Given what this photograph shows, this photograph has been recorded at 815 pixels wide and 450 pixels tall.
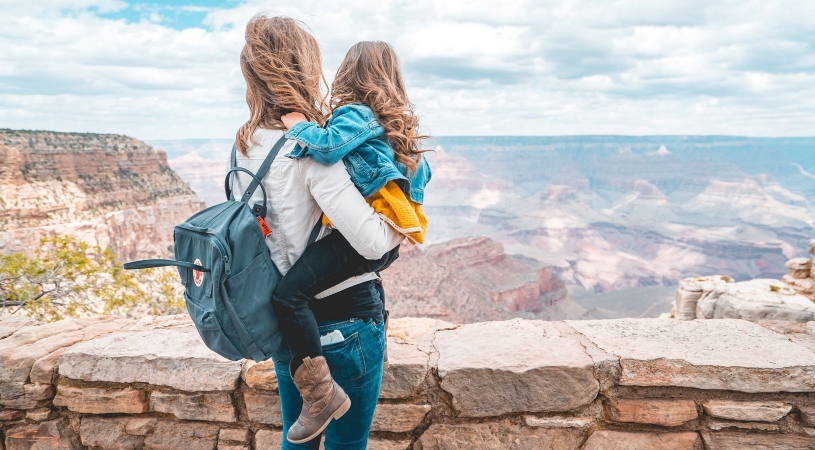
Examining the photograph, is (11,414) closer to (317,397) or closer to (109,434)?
(109,434)

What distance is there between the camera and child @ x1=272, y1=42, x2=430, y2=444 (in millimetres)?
1244

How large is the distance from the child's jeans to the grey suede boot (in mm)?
28

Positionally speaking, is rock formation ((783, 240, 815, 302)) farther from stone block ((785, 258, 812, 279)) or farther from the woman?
the woman

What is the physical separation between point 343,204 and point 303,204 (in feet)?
0.40

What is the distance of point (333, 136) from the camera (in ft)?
3.95

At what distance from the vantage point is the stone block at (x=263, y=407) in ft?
6.69

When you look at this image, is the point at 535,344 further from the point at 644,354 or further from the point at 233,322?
the point at 233,322

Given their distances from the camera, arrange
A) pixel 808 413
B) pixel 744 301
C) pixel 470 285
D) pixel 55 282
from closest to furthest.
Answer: pixel 808 413
pixel 55 282
pixel 744 301
pixel 470 285

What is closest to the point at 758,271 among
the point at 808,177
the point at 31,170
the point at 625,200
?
the point at 625,200

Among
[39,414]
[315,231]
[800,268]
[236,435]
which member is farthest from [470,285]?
[315,231]

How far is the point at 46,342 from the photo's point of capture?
Answer: 7.55 ft

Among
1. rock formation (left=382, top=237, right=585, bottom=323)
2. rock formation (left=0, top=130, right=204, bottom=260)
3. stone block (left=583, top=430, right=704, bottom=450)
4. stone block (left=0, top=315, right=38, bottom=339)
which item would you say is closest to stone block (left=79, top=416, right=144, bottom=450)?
stone block (left=0, top=315, right=38, bottom=339)

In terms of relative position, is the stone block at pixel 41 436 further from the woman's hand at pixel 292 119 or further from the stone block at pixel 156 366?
the woman's hand at pixel 292 119

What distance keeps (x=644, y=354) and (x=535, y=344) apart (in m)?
0.43
